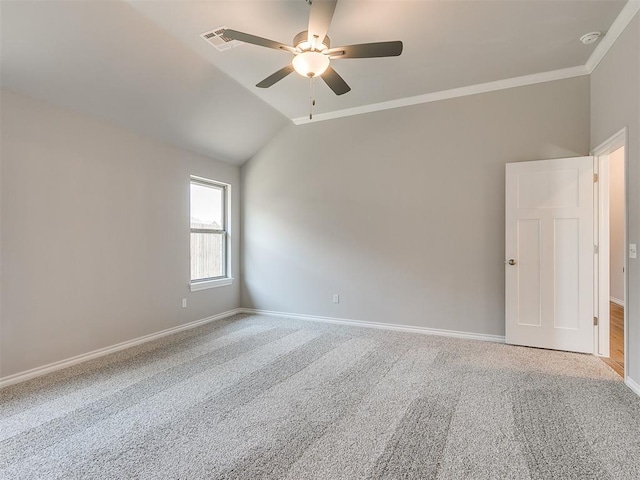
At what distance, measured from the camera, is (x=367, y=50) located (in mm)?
2219

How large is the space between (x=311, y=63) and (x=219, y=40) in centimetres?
119

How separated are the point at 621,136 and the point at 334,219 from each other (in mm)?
3068

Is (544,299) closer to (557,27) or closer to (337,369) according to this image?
(337,369)

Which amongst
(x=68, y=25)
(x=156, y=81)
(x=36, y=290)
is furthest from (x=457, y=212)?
(x=36, y=290)

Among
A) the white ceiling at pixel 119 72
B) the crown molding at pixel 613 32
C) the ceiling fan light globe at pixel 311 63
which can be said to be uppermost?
the crown molding at pixel 613 32

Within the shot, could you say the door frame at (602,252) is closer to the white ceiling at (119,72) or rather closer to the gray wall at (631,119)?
the gray wall at (631,119)

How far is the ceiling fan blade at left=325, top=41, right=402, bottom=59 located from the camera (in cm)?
214

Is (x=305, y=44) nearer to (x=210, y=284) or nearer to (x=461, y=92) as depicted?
(x=461, y=92)

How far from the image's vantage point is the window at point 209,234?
4.69 metres

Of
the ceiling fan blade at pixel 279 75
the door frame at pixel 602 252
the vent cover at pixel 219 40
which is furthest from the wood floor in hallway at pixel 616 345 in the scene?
the vent cover at pixel 219 40

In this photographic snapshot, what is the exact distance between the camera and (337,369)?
3.00 m

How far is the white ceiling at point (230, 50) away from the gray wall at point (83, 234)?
29 centimetres

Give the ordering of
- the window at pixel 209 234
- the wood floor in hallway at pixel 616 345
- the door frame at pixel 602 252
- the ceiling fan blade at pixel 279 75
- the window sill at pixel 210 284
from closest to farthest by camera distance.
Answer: the ceiling fan blade at pixel 279 75 < the wood floor in hallway at pixel 616 345 < the door frame at pixel 602 252 < the window sill at pixel 210 284 < the window at pixel 209 234

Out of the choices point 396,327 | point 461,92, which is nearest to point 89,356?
point 396,327
